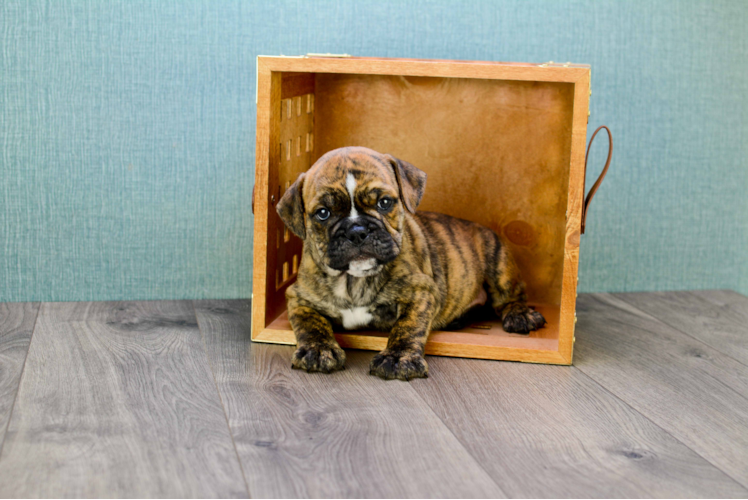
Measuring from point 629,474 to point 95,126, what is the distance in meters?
2.28

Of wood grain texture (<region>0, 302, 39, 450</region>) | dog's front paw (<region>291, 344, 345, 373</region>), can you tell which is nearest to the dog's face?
dog's front paw (<region>291, 344, 345, 373</region>)

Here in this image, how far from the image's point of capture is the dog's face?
223 centimetres

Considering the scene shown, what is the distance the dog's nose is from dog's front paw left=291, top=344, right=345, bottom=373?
0.33 meters

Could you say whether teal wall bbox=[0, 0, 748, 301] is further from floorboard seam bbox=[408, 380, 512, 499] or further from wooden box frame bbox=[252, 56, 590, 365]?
floorboard seam bbox=[408, 380, 512, 499]

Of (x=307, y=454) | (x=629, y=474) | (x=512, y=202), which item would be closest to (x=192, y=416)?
(x=307, y=454)

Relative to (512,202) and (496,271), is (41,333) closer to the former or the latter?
(496,271)

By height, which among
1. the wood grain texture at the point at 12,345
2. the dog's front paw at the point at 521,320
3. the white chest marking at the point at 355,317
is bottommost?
the wood grain texture at the point at 12,345

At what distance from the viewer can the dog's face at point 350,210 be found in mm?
2227

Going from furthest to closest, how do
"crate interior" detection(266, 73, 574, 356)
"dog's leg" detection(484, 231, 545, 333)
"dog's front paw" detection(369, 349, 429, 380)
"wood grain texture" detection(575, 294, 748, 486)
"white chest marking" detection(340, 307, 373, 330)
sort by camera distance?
"crate interior" detection(266, 73, 574, 356) → "dog's leg" detection(484, 231, 545, 333) → "white chest marking" detection(340, 307, 373, 330) → "dog's front paw" detection(369, 349, 429, 380) → "wood grain texture" detection(575, 294, 748, 486)

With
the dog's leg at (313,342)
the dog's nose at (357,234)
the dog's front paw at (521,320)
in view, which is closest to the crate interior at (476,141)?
the dog's front paw at (521,320)

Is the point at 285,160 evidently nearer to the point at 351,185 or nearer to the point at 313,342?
the point at 351,185

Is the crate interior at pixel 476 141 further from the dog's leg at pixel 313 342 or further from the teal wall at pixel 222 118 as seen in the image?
the dog's leg at pixel 313 342

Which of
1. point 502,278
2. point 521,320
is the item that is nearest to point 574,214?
point 521,320

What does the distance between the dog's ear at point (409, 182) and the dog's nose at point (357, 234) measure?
0.22 m
